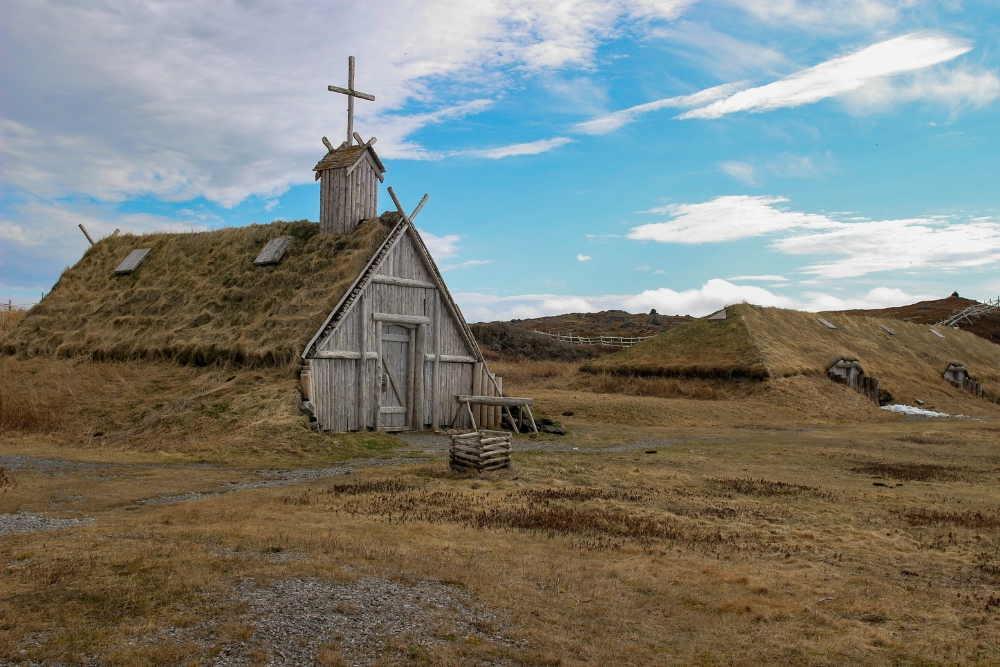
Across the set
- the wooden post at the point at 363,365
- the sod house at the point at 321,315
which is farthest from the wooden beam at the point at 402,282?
the wooden post at the point at 363,365

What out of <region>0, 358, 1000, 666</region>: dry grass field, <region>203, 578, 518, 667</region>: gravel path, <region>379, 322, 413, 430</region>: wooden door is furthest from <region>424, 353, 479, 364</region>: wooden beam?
<region>203, 578, 518, 667</region>: gravel path

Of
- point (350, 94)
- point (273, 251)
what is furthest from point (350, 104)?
point (273, 251)

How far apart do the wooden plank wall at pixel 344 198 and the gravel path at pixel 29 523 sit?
17.6 m

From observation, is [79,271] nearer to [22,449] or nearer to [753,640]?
[22,449]

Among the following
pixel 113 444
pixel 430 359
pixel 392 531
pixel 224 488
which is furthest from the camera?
pixel 430 359

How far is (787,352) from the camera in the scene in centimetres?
4959

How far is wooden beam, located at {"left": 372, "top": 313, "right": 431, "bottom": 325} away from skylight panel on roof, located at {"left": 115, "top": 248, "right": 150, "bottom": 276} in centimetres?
1232

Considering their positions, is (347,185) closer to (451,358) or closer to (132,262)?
(451,358)

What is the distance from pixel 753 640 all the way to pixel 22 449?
18.0m

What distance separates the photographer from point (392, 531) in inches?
453

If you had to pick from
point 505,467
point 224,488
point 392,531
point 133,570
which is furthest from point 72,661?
point 505,467

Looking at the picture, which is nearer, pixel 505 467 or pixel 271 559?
pixel 271 559

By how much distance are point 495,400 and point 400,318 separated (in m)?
4.09

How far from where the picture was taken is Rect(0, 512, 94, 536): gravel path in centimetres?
1062
